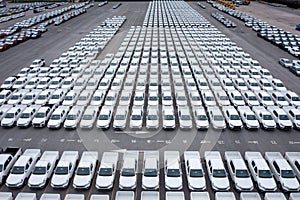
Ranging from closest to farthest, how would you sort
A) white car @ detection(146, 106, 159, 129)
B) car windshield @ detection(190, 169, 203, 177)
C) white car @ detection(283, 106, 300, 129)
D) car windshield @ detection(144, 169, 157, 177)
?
car windshield @ detection(190, 169, 203, 177)
car windshield @ detection(144, 169, 157, 177)
white car @ detection(146, 106, 159, 129)
white car @ detection(283, 106, 300, 129)

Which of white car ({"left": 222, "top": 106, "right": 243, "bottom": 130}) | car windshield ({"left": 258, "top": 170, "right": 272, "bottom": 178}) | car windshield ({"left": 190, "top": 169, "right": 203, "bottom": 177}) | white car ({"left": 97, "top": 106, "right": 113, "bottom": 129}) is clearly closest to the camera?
car windshield ({"left": 258, "top": 170, "right": 272, "bottom": 178})

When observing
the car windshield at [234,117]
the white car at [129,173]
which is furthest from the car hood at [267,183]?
the car windshield at [234,117]

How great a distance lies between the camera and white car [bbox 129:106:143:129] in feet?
100

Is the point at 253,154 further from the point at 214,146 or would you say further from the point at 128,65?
the point at 128,65

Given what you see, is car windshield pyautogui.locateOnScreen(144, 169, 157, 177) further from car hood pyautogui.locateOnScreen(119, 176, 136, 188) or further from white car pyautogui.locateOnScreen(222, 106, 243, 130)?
white car pyautogui.locateOnScreen(222, 106, 243, 130)

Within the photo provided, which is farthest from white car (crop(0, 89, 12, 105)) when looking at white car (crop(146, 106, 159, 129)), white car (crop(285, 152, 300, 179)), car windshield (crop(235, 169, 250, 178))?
white car (crop(285, 152, 300, 179))

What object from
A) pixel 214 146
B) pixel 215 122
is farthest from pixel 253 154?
pixel 215 122

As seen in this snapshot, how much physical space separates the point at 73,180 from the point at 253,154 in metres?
15.2

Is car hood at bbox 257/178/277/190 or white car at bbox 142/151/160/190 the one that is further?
white car at bbox 142/151/160/190

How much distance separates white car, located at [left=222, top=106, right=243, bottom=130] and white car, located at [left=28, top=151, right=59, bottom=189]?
58.0 ft

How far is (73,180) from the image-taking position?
22953mm

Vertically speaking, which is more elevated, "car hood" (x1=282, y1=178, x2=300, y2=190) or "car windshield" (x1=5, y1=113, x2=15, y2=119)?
"car windshield" (x1=5, y1=113, x2=15, y2=119)

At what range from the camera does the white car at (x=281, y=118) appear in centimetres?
3031

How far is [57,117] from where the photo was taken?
1236 inches
